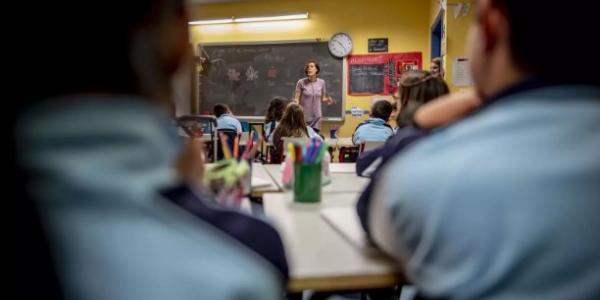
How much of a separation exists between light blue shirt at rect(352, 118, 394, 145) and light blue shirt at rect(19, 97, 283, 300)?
3.37 m

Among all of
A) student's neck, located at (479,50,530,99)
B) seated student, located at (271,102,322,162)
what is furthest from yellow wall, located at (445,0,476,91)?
student's neck, located at (479,50,530,99)

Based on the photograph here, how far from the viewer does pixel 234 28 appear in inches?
286

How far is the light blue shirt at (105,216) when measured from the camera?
1.34ft

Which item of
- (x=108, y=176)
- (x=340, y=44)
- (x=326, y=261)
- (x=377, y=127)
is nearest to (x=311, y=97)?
(x=340, y=44)

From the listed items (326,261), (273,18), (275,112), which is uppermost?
(273,18)

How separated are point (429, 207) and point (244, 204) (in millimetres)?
815

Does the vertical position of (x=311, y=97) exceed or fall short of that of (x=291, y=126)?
it exceeds it

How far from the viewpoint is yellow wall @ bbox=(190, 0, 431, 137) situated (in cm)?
662

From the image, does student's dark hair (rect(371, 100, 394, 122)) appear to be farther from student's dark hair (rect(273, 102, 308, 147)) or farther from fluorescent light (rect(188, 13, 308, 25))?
fluorescent light (rect(188, 13, 308, 25))

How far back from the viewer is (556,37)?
2.21 feet

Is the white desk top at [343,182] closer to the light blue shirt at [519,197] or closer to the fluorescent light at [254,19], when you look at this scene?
the light blue shirt at [519,197]

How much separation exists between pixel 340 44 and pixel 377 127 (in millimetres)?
3208

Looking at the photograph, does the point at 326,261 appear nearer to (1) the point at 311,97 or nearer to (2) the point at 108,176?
(2) the point at 108,176

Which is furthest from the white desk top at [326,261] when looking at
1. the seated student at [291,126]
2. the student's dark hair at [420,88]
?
the seated student at [291,126]
